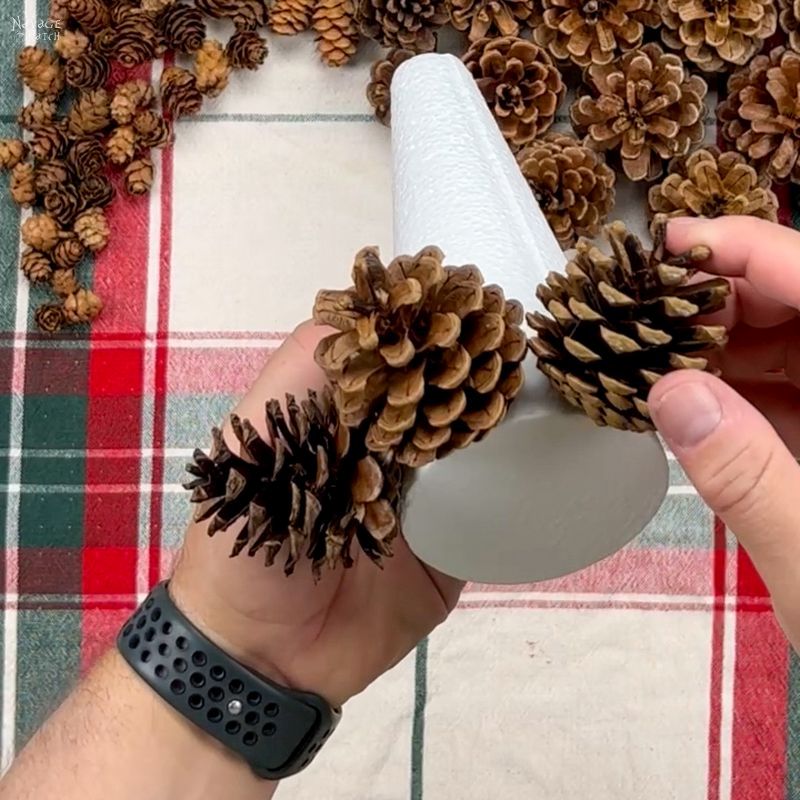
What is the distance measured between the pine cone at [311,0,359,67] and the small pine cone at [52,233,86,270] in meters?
0.21

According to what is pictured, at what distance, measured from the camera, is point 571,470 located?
14.9 inches

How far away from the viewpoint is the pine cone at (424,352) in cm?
33

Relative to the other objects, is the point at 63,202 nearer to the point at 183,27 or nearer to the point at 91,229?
the point at 91,229

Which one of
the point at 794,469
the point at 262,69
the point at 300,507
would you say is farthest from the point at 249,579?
the point at 262,69

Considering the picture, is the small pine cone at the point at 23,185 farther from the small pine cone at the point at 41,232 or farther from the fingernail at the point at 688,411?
the fingernail at the point at 688,411

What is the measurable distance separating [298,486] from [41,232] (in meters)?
0.42

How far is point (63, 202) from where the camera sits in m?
0.70

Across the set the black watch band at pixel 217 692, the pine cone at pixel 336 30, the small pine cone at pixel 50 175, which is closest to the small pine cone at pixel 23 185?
the small pine cone at pixel 50 175

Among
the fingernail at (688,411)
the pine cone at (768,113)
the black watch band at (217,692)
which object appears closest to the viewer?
the fingernail at (688,411)

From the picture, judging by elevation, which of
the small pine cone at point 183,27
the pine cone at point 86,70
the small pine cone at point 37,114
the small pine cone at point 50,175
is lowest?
the small pine cone at point 50,175

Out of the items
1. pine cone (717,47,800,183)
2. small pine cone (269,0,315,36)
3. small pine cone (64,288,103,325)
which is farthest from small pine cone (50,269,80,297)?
pine cone (717,47,800,183)

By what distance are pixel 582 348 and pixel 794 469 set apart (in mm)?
85

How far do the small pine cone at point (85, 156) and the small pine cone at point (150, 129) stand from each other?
0.10 ft

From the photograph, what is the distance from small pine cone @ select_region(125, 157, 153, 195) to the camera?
0.71 metres
